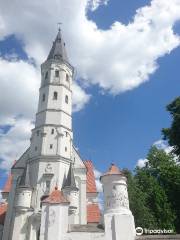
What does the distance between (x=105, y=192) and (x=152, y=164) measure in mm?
19114

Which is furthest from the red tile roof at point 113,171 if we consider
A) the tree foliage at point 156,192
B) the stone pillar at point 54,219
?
the tree foliage at point 156,192

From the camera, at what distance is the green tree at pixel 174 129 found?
2753 cm

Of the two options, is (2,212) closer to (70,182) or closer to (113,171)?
(70,182)

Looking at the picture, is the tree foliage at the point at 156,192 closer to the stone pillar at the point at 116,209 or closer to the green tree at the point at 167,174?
the green tree at the point at 167,174

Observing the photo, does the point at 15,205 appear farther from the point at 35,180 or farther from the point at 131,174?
the point at 131,174

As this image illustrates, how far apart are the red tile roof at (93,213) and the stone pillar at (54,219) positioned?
1726cm

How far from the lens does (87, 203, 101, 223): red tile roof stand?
33031 millimetres

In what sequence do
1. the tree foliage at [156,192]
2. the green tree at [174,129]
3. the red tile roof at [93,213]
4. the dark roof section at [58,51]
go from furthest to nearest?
the dark roof section at [58,51]
the red tile roof at [93,213]
the green tree at [174,129]
the tree foliage at [156,192]

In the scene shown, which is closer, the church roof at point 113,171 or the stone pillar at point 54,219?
the stone pillar at point 54,219

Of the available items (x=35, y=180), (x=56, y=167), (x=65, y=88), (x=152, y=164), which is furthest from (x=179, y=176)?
(x=65, y=88)

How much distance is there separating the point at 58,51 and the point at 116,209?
29.2 m

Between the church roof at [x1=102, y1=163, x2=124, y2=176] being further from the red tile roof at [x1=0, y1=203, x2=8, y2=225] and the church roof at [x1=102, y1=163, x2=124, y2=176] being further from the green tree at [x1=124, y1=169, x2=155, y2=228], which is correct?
the red tile roof at [x1=0, y1=203, x2=8, y2=225]

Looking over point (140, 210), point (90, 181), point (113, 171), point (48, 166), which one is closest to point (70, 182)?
point (48, 166)

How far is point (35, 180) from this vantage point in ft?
102
